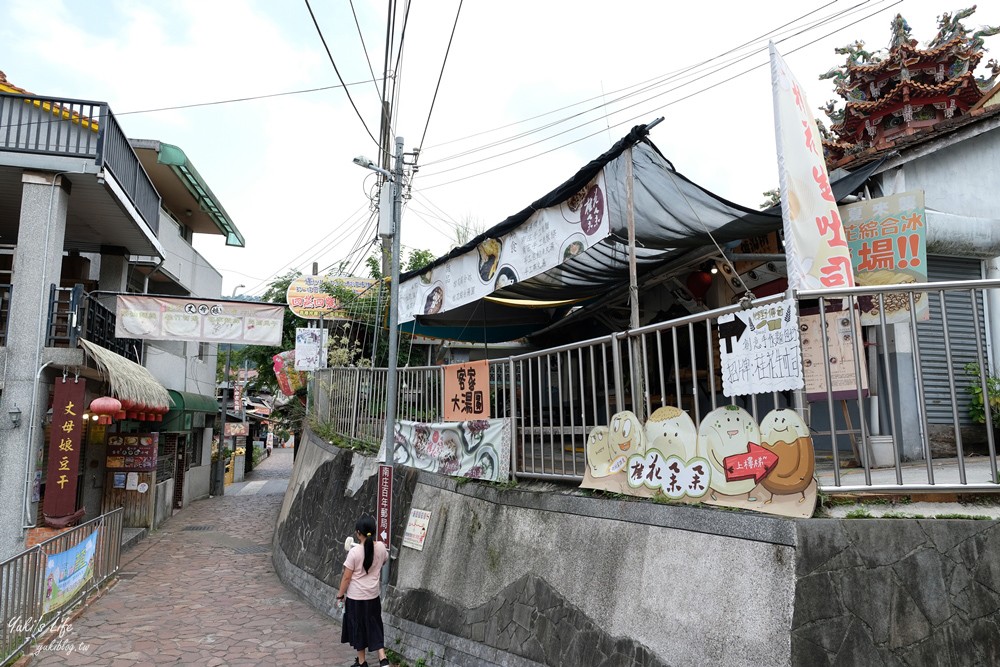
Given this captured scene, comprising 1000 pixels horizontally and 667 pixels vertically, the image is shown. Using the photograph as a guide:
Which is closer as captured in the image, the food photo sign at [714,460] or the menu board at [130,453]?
the food photo sign at [714,460]

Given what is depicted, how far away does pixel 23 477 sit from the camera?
35.7 feet

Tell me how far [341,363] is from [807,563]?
14.3 meters

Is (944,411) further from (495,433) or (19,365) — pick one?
(19,365)

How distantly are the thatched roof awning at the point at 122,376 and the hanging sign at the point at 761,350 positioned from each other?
10.7m

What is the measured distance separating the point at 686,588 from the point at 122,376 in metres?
11.0

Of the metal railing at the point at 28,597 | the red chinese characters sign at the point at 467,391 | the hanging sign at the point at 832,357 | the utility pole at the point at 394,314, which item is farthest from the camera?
the utility pole at the point at 394,314

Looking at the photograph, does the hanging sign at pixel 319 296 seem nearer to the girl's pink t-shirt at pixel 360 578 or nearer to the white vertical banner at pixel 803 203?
the girl's pink t-shirt at pixel 360 578

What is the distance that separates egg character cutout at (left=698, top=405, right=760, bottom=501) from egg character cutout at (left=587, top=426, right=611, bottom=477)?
113 cm

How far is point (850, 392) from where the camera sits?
4.96 meters

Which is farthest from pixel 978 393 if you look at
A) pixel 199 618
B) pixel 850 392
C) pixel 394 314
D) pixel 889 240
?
pixel 199 618

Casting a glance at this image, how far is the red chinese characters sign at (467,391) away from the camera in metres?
8.01

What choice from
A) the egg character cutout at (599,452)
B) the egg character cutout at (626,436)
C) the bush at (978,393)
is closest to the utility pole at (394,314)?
the egg character cutout at (599,452)

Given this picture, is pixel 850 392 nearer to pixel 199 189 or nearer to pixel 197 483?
pixel 199 189

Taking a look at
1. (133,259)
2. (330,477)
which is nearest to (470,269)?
(330,477)
